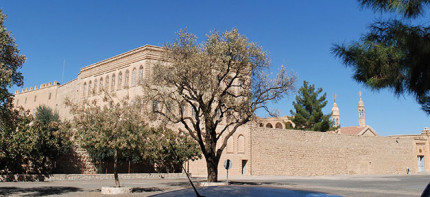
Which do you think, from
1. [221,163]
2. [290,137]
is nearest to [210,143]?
[221,163]

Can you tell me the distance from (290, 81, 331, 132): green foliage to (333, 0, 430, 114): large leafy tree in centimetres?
4590

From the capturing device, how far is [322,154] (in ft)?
129

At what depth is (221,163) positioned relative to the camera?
32.8m

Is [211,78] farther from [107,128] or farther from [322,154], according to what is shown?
[322,154]

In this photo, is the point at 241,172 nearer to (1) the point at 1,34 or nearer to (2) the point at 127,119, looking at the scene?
(2) the point at 127,119

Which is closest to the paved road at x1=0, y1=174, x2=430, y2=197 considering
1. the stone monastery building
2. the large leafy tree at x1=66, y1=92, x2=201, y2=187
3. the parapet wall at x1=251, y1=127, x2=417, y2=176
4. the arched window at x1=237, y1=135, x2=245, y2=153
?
the large leafy tree at x1=66, y1=92, x2=201, y2=187

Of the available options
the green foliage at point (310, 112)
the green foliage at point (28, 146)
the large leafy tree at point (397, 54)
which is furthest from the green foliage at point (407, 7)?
the green foliage at point (310, 112)

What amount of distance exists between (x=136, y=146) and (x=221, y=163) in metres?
18.6

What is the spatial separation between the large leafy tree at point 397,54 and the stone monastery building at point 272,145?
17312 millimetres

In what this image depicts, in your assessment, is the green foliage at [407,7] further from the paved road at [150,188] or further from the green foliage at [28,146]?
the green foliage at [28,146]

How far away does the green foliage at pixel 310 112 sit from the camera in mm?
53312

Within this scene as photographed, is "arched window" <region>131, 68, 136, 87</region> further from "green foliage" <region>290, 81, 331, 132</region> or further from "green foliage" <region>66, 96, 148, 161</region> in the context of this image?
"green foliage" <region>290, 81, 331, 132</region>

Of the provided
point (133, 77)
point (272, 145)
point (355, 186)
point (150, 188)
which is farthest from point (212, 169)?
point (133, 77)

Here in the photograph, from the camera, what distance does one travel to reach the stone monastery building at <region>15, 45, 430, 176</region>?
33688 mm
